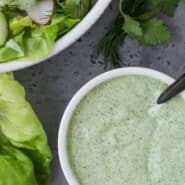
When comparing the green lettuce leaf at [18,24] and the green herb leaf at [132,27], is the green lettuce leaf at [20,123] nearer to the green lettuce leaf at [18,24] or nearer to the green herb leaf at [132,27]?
the green lettuce leaf at [18,24]

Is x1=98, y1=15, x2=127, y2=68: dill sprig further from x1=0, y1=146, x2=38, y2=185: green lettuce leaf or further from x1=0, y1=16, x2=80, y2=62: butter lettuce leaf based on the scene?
x1=0, y1=146, x2=38, y2=185: green lettuce leaf

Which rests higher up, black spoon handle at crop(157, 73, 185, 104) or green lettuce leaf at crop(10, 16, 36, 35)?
green lettuce leaf at crop(10, 16, 36, 35)

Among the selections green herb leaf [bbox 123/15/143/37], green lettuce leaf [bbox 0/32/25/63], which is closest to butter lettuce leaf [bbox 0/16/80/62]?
green lettuce leaf [bbox 0/32/25/63]

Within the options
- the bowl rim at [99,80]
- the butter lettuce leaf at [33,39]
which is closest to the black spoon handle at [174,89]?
the bowl rim at [99,80]

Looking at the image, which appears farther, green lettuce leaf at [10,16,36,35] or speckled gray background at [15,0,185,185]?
speckled gray background at [15,0,185,185]

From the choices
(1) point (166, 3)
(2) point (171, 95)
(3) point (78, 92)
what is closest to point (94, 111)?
(3) point (78, 92)

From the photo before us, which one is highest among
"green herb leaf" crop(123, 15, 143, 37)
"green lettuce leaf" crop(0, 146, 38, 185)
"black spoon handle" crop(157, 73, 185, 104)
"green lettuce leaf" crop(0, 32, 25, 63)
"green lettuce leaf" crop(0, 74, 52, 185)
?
"green herb leaf" crop(123, 15, 143, 37)
